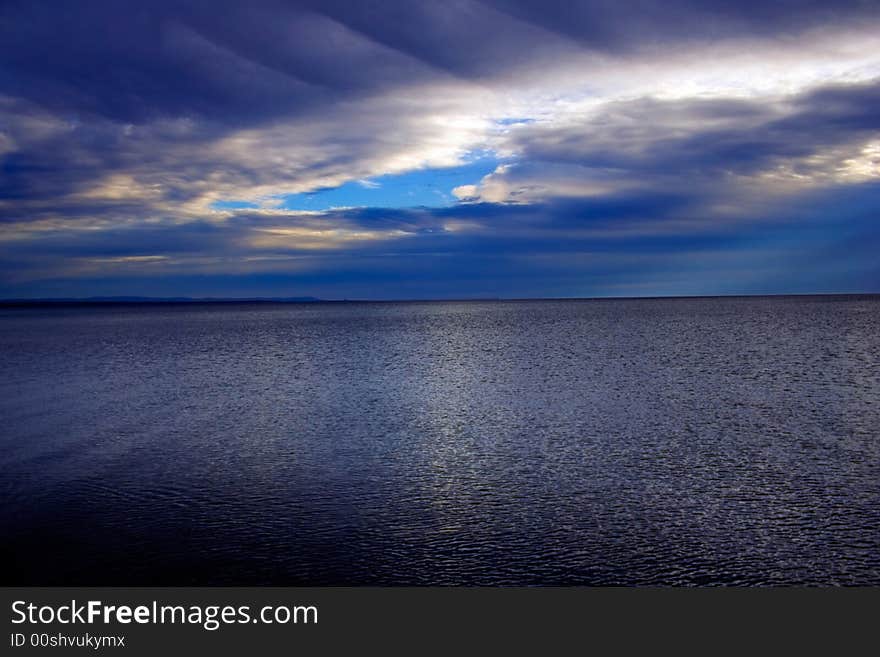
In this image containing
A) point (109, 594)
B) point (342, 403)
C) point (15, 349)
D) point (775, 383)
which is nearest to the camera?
point (109, 594)

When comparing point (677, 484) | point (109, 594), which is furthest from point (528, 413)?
point (109, 594)

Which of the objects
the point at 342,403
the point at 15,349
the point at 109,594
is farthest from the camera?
the point at 15,349

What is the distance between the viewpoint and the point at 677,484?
18359 millimetres

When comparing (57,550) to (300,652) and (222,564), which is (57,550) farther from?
(300,652)

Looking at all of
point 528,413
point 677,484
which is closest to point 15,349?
point 528,413

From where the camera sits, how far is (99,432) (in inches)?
1008

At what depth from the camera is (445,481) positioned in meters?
18.7

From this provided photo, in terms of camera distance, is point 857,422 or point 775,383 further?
point 775,383

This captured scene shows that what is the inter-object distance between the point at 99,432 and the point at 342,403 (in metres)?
10.9

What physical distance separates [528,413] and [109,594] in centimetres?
2005

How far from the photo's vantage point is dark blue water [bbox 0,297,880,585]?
511 inches

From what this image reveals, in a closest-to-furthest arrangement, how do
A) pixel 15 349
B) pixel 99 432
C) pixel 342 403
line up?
pixel 99 432
pixel 342 403
pixel 15 349

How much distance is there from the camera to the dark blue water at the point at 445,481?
13.0m

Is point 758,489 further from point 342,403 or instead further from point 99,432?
point 99,432
